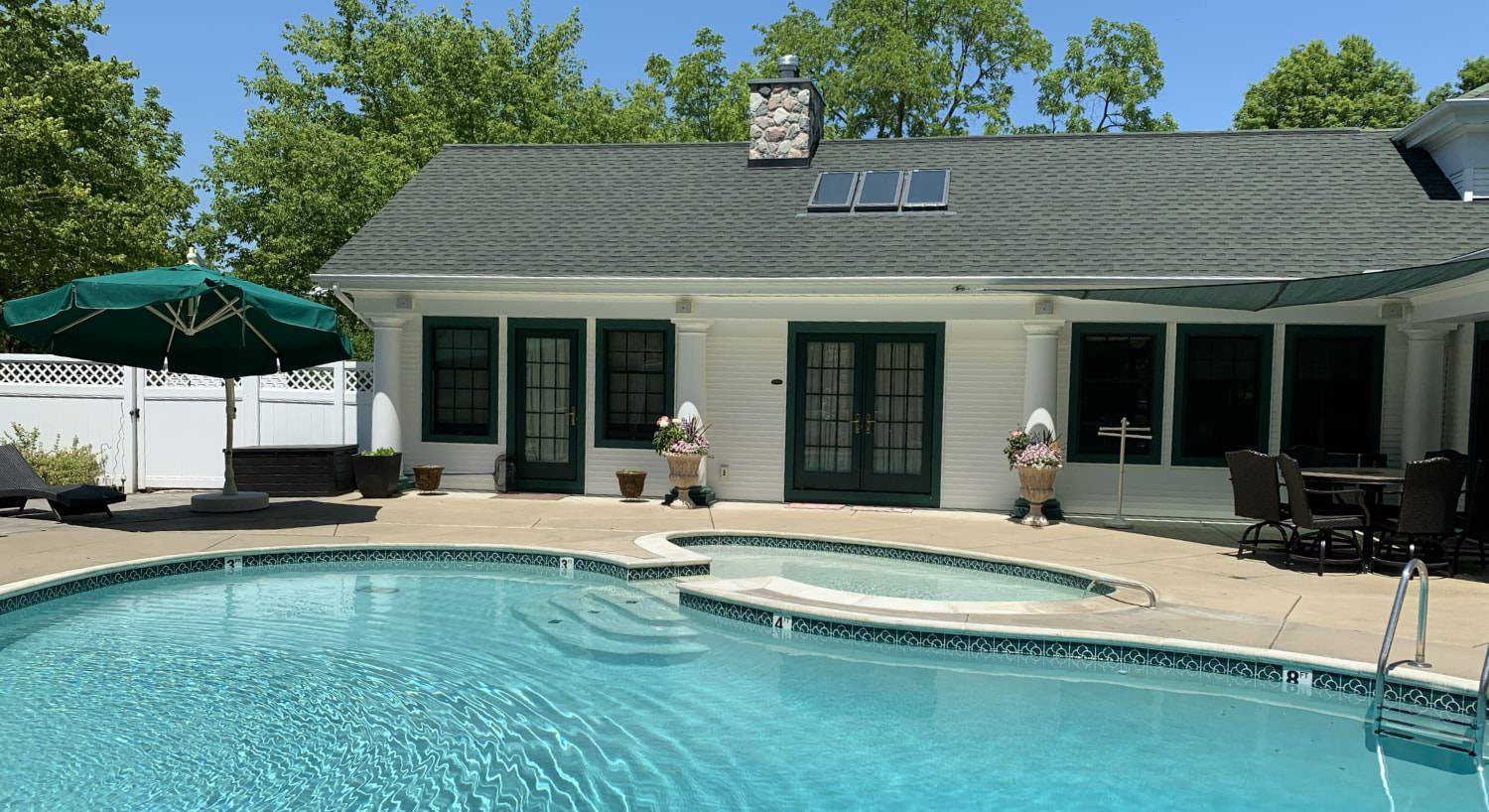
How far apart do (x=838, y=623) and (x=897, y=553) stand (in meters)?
2.83

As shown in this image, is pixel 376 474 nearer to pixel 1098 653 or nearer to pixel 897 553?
pixel 897 553

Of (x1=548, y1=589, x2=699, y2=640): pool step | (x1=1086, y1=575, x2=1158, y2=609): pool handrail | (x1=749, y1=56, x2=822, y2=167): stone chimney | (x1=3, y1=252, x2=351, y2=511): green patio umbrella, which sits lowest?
(x1=548, y1=589, x2=699, y2=640): pool step

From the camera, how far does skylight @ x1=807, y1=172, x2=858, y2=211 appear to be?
543 inches

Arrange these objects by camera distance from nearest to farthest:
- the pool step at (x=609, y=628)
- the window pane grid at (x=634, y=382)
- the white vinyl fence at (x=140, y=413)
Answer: the pool step at (x=609, y=628) → the white vinyl fence at (x=140, y=413) → the window pane grid at (x=634, y=382)

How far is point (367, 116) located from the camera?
98.2ft

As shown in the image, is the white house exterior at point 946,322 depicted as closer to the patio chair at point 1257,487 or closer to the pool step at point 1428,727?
the patio chair at point 1257,487

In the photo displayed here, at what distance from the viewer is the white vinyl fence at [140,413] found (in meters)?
12.8

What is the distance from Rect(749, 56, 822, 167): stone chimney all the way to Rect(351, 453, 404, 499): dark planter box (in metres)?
7.03

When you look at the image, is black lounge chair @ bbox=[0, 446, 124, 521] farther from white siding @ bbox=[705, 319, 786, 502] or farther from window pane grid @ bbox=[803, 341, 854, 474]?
window pane grid @ bbox=[803, 341, 854, 474]

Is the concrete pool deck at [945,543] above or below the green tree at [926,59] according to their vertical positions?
below

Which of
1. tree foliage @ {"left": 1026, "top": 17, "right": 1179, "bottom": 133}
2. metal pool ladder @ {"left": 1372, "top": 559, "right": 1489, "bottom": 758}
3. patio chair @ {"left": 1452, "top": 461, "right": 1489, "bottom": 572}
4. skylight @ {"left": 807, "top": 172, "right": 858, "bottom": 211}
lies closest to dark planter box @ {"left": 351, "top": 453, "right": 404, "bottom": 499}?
skylight @ {"left": 807, "top": 172, "right": 858, "bottom": 211}

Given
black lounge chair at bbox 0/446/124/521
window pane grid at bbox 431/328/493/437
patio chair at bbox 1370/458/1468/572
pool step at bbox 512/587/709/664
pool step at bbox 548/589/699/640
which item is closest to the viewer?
pool step at bbox 512/587/709/664

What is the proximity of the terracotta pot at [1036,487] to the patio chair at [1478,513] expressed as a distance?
3776 mm

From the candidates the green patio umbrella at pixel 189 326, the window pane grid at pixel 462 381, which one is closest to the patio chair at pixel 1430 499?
the green patio umbrella at pixel 189 326
